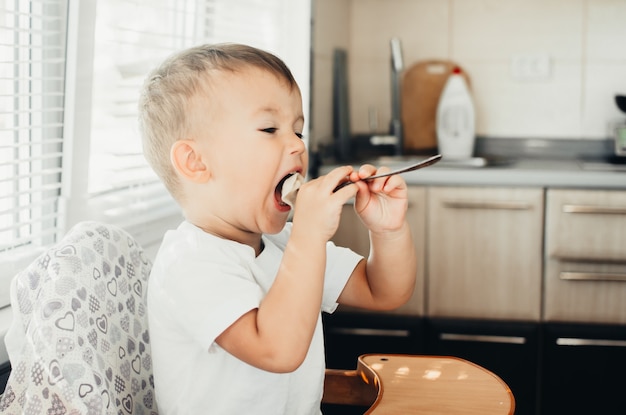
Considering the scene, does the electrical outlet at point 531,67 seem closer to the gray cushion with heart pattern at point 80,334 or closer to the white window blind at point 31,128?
the white window blind at point 31,128

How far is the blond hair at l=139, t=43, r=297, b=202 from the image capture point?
110cm

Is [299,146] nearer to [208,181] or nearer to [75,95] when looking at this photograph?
[208,181]

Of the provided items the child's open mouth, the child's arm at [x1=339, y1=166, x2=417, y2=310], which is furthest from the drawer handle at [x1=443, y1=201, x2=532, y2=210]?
the child's open mouth

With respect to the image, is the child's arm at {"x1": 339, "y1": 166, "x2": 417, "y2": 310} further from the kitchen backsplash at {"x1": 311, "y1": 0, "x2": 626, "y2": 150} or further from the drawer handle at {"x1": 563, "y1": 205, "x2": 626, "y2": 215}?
the kitchen backsplash at {"x1": 311, "y1": 0, "x2": 626, "y2": 150}

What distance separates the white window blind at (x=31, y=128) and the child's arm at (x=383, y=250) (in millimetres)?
607

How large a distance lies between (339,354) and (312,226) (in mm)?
1720

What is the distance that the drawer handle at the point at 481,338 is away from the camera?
2.57 meters

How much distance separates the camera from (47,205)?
154 cm

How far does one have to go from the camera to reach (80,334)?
99 cm

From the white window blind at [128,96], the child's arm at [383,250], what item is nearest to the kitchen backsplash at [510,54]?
the white window blind at [128,96]

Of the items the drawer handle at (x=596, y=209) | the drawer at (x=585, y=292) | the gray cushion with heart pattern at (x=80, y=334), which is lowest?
the drawer at (x=585, y=292)

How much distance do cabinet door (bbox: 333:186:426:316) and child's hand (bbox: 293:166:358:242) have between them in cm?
159

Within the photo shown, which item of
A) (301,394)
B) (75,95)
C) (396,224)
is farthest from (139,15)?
(301,394)

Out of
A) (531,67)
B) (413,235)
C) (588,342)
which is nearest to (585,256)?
(588,342)
